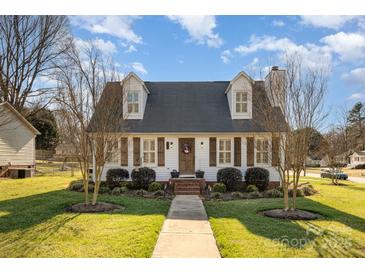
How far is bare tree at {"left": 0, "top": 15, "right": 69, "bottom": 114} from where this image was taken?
25172 millimetres

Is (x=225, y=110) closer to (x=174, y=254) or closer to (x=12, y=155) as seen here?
(x=174, y=254)

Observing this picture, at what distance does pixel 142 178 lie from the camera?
1463 cm

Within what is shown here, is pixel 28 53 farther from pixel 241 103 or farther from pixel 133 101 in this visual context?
pixel 241 103

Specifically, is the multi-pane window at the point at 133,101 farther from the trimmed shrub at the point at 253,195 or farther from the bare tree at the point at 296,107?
the bare tree at the point at 296,107

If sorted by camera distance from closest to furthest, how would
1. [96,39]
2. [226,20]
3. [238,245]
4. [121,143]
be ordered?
1. [238,245]
2. [226,20]
3. [96,39]
4. [121,143]

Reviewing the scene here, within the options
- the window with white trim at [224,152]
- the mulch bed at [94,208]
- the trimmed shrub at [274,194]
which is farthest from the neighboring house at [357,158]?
the mulch bed at [94,208]

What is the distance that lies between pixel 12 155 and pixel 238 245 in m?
20.2

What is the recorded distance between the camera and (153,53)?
35.2 feet

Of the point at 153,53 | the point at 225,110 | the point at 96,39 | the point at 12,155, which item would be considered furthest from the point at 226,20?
the point at 12,155

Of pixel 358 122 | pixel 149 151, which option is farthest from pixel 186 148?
pixel 358 122

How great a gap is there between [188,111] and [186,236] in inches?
429

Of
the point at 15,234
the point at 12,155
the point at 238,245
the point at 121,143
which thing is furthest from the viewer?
the point at 12,155

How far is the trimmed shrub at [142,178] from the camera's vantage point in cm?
1466

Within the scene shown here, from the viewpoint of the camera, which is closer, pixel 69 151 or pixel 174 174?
pixel 69 151
